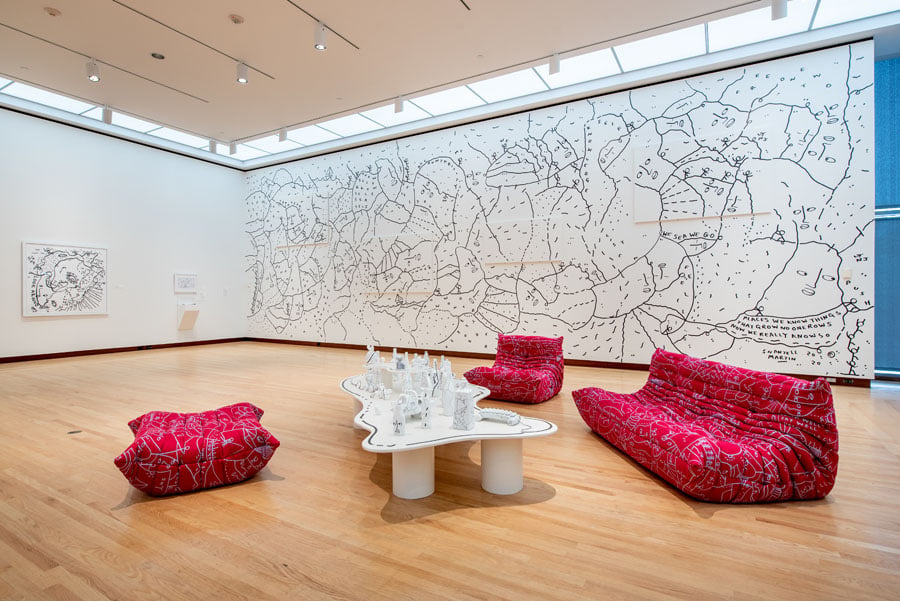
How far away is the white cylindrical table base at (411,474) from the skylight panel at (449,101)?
7157 millimetres

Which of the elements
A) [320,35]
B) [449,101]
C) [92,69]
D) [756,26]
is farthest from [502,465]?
[92,69]

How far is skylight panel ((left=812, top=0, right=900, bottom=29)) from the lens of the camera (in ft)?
19.6

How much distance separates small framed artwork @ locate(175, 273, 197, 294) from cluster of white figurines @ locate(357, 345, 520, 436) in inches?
354

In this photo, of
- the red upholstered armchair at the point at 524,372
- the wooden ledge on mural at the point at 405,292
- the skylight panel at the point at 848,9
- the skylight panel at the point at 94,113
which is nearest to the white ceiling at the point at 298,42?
the skylight panel at the point at 94,113

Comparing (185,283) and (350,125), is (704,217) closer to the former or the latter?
(350,125)

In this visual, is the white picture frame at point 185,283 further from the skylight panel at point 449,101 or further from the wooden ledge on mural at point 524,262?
the wooden ledge on mural at point 524,262

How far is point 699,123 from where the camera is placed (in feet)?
24.3

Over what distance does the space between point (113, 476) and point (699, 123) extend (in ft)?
28.6

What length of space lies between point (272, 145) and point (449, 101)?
518 cm

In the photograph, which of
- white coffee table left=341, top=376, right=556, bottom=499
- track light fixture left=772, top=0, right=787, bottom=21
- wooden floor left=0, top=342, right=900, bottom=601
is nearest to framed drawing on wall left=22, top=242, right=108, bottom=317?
wooden floor left=0, top=342, right=900, bottom=601

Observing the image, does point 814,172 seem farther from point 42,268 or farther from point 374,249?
point 42,268

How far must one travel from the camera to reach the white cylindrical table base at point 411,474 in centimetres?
294

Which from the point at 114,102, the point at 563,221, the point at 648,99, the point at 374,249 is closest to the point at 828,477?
the point at 563,221

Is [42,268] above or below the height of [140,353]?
above
